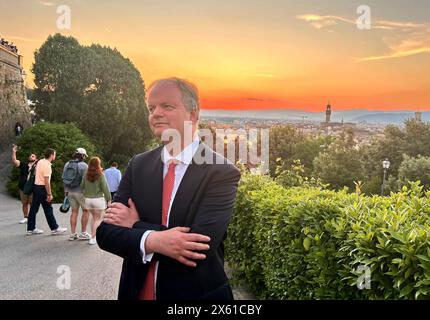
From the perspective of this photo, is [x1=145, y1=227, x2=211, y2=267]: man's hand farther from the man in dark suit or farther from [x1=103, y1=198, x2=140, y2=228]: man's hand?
[x1=103, y1=198, x2=140, y2=228]: man's hand

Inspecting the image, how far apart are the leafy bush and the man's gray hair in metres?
22.7

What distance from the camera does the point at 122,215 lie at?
2271 millimetres

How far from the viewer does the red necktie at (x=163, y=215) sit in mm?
2195

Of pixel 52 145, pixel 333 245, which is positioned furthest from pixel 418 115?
pixel 333 245

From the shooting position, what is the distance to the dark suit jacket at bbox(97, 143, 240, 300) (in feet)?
7.08

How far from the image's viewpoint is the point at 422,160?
4081cm

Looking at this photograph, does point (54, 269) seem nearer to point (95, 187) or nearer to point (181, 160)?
point (95, 187)

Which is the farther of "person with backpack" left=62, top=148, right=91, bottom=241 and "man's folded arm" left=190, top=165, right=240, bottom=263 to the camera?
"person with backpack" left=62, top=148, right=91, bottom=241

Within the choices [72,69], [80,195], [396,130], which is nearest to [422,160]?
[396,130]

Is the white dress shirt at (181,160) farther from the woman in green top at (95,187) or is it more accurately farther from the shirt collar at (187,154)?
the woman in green top at (95,187)

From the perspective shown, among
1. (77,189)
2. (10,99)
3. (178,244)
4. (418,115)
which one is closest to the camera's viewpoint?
(178,244)

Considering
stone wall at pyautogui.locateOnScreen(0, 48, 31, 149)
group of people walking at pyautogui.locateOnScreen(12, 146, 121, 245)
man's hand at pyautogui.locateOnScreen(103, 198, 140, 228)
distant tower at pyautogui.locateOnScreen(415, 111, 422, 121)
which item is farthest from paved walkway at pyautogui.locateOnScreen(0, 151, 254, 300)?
distant tower at pyautogui.locateOnScreen(415, 111, 422, 121)

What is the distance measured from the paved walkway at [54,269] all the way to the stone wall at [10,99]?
2861 centimetres

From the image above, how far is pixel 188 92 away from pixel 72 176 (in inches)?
306
